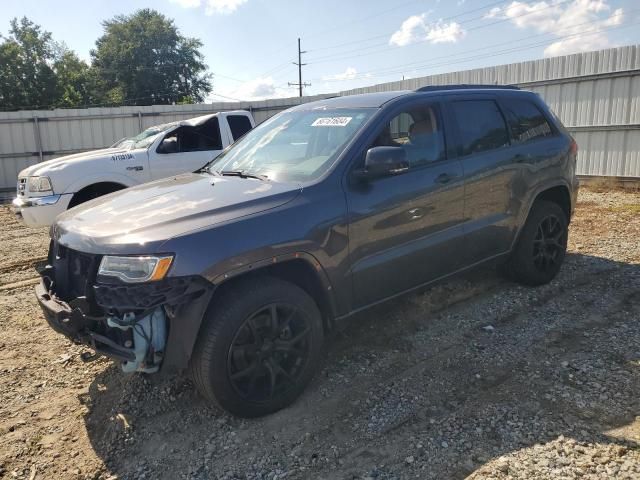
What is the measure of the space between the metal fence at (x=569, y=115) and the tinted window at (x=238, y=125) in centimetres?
708

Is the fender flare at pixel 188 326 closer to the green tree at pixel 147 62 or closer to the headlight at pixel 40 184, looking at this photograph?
the headlight at pixel 40 184

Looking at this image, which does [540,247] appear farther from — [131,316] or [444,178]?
[131,316]

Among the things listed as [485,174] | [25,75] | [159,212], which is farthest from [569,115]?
[25,75]

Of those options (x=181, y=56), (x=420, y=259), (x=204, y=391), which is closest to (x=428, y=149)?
(x=420, y=259)

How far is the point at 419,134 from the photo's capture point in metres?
3.83

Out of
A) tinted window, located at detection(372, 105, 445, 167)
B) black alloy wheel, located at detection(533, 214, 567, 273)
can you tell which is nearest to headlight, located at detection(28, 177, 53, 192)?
tinted window, located at detection(372, 105, 445, 167)

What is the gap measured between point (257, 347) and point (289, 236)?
2.22 feet

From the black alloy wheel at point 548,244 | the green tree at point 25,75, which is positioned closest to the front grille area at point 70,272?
the black alloy wheel at point 548,244

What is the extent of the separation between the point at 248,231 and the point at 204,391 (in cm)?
95

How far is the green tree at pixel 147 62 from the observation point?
1651 inches

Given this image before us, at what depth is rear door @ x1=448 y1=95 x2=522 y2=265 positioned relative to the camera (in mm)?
3992

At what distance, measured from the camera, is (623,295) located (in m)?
4.63

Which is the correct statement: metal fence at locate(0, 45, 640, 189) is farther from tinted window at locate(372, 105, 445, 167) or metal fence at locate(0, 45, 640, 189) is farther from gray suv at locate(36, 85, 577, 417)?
tinted window at locate(372, 105, 445, 167)

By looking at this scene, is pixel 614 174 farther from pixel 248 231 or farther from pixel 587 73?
pixel 248 231
